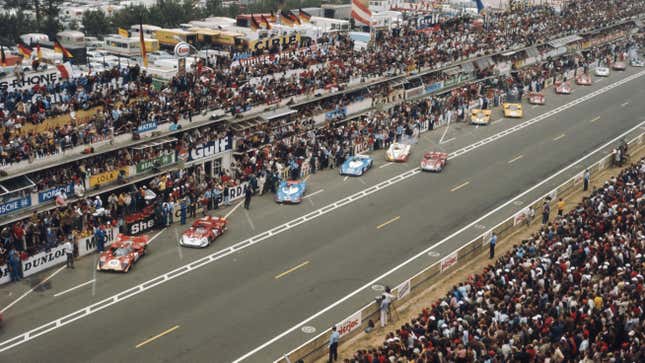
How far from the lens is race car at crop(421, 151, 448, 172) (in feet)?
171

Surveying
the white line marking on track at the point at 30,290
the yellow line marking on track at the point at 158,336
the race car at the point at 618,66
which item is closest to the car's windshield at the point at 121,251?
the white line marking on track at the point at 30,290

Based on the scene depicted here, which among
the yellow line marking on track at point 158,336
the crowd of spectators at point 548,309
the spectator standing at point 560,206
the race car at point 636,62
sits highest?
the crowd of spectators at point 548,309

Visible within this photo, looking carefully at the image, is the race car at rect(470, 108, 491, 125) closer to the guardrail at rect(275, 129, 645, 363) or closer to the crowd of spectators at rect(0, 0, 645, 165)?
the crowd of spectators at rect(0, 0, 645, 165)

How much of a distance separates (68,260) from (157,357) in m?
9.69

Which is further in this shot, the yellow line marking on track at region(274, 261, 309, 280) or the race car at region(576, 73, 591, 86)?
the race car at region(576, 73, 591, 86)

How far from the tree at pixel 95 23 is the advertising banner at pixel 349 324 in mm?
74441

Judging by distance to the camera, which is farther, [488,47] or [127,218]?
[488,47]

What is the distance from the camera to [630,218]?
Answer: 36562 mm

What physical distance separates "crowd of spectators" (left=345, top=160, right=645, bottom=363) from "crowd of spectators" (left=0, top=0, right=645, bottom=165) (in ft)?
73.1

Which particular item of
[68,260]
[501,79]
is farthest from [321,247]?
[501,79]

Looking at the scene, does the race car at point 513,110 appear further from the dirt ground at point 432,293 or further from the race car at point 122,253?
the race car at point 122,253

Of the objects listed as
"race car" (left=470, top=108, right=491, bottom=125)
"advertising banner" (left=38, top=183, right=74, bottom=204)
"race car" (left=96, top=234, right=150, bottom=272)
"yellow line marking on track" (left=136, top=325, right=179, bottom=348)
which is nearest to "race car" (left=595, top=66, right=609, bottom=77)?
"race car" (left=470, top=108, right=491, bottom=125)

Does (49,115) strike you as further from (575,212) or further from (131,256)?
(575,212)

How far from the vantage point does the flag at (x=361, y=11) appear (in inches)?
2895
